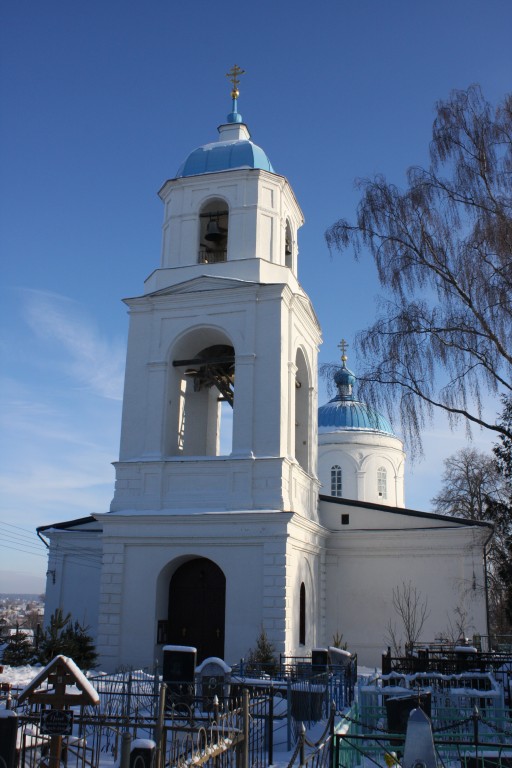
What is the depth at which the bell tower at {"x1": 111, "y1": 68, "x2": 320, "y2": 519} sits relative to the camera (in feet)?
62.8

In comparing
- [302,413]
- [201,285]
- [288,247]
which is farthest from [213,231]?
[302,413]

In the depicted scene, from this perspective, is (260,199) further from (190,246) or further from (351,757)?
(351,757)

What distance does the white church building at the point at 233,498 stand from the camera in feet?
60.8

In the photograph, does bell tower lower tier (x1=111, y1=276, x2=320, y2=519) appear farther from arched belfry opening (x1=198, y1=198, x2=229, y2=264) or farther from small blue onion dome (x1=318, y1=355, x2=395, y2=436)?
small blue onion dome (x1=318, y1=355, x2=395, y2=436)

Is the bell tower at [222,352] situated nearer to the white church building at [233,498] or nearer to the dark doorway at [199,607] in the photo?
the white church building at [233,498]

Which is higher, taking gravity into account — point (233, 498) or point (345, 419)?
point (345, 419)

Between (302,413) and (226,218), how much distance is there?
6.14m

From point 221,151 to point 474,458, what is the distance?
22.5 meters

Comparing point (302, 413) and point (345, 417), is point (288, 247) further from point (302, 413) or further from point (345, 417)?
point (345, 417)

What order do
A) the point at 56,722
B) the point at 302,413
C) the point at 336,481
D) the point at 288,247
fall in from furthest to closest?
1. the point at 336,481
2. the point at 288,247
3. the point at 302,413
4. the point at 56,722

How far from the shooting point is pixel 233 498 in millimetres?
18734

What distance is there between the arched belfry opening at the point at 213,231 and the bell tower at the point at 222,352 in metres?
0.04

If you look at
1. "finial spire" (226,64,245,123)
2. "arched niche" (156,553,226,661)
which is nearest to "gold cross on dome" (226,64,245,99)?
"finial spire" (226,64,245,123)

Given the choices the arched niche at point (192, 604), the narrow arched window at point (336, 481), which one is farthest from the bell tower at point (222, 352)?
the narrow arched window at point (336, 481)
